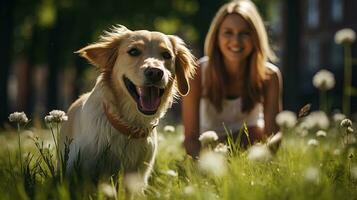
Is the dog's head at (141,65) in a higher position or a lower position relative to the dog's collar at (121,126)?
higher

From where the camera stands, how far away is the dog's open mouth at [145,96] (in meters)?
4.18

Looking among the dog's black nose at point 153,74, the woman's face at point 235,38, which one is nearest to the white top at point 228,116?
the woman's face at point 235,38

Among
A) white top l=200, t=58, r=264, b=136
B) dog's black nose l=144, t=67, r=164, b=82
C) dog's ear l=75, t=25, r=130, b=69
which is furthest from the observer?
white top l=200, t=58, r=264, b=136

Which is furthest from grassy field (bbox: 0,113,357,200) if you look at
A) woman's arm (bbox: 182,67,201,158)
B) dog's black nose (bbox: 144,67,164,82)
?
woman's arm (bbox: 182,67,201,158)

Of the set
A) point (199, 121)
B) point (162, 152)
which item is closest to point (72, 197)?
point (162, 152)

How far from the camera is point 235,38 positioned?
5.83 m

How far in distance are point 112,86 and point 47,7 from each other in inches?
638

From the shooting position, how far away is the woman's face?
5.86m

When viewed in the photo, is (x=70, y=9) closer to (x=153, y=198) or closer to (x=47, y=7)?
(x=47, y=7)

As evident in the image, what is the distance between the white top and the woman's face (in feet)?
1.47

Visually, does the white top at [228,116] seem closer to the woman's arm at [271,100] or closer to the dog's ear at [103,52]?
the woman's arm at [271,100]

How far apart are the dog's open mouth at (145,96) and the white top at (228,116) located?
2117 millimetres

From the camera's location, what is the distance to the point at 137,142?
14.0ft

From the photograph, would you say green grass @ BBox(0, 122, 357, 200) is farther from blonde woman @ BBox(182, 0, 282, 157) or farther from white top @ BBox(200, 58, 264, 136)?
white top @ BBox(200, 58, 264, 136)
